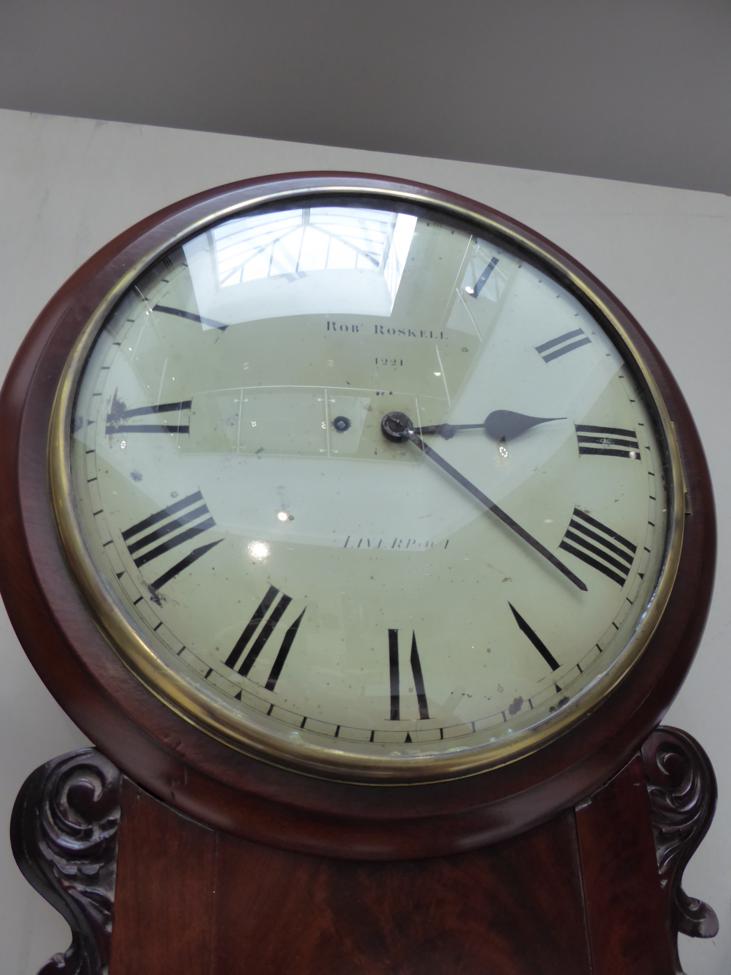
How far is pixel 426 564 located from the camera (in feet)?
1.87

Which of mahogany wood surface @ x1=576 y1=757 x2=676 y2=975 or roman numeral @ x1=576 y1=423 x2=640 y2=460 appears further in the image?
roman numeral @ x1=576 y1=423 x2=640 y2=460

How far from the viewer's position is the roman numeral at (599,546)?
60 centimetres

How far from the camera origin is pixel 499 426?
0.64 metres

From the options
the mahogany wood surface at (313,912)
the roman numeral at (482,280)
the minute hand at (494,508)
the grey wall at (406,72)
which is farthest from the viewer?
the grey wall at (406,72)

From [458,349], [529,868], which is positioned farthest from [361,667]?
[458,349]

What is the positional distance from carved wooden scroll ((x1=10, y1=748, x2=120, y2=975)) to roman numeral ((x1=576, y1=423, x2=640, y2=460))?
0.40 m

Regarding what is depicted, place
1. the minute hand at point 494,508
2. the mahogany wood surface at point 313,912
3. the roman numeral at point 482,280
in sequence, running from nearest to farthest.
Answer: the mahogany wood surface at point 313,912 < the minute hand at point 494,508 < the roman numeral at point 482,280

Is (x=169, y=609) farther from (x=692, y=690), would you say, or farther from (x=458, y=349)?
(x=692, y=690)

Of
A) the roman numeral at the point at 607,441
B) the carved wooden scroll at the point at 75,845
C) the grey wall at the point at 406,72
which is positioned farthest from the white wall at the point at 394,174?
the roman numeral at the point at 607,441

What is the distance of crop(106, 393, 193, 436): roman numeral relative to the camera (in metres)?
0.56

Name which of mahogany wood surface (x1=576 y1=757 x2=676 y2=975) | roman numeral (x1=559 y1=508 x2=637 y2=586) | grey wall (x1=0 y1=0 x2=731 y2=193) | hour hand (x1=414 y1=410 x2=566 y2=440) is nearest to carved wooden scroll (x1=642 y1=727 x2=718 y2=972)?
mahogany wood surface (x1=576 y1=757 x2=676 y2=975)

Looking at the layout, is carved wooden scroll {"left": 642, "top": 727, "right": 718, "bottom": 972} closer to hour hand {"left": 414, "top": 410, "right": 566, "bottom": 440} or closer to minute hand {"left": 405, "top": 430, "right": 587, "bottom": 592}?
minute hand {"left": 405, "top": 430, "right": 587, "bottom": 592}

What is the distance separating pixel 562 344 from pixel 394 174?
1.45 ft

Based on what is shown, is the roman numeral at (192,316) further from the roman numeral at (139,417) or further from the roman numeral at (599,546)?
the roman numeral at (599,546)
